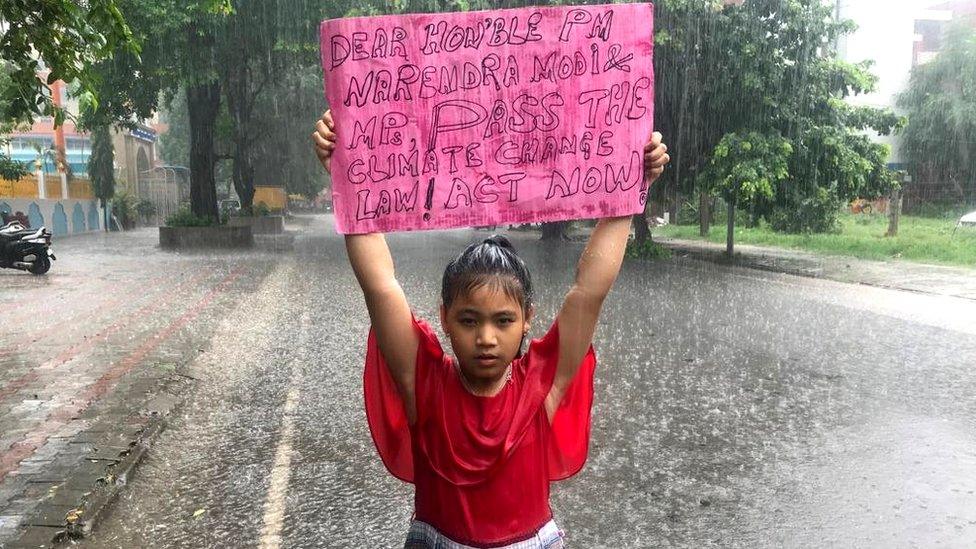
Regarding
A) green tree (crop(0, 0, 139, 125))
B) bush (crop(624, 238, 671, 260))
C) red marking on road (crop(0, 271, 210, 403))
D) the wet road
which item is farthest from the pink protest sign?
bush (crop(624, 238, 671, 260))

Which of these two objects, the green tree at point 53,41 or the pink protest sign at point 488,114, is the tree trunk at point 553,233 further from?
the pink protest sign at point 488,114

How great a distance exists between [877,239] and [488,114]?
2472 centimetres

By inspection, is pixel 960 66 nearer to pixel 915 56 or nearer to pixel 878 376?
pixel 915 56

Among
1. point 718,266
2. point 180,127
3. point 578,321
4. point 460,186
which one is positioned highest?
point 180,127

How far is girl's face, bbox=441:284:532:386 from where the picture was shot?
1.79 meters

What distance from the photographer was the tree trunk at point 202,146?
2502 centimetres

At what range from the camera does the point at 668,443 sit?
510 centimetres

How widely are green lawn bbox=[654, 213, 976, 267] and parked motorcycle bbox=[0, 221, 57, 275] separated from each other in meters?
19.0

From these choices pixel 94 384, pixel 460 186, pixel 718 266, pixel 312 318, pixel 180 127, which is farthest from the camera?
pixel 180 127

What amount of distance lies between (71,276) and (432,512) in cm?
1562

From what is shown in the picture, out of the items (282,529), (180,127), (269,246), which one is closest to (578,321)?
(282,529)

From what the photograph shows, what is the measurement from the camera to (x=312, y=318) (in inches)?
406

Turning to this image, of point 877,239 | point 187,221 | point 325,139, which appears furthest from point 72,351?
point 877,239

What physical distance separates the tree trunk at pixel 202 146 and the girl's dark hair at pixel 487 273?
2510 centimetres
